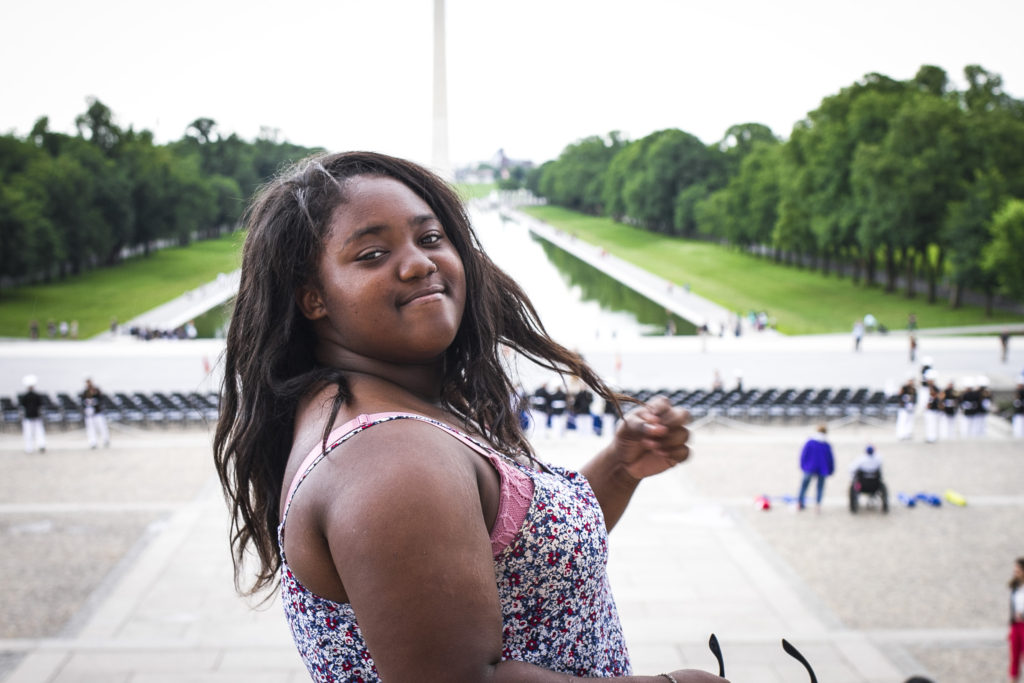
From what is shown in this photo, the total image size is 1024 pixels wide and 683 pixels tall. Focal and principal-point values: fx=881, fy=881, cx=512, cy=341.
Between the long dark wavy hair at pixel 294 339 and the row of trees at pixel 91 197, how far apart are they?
3913 centimetres

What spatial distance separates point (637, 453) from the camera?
1.96 metres

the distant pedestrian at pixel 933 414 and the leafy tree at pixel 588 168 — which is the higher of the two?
the leafy tree at pixel 588 168

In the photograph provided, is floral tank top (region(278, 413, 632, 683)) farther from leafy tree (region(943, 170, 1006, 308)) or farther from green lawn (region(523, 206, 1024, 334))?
leafy tree (region(943, 170, 1006, 308))

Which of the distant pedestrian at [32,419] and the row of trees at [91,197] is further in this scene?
the row of trees at [91,197]

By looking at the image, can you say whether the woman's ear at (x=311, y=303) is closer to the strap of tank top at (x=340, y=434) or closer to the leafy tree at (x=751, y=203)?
the strap of tank top at (x=340, y=434)

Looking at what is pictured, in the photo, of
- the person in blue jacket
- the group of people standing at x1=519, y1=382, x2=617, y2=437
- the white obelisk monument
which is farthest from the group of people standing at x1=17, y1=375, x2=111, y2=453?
the white obelisk monument

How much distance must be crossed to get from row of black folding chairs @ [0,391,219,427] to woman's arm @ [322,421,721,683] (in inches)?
775

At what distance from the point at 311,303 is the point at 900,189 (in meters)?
43.6

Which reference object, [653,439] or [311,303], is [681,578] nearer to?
[653,439]

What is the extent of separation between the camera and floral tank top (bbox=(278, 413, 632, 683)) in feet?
4.55

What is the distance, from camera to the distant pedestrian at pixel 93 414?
16.9 meters

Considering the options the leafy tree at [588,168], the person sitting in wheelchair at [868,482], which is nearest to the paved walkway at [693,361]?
the person sitting in wheelchair at [868,482]

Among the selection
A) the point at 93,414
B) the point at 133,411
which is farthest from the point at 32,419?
the point at 133,411

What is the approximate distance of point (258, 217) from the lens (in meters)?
1.75
